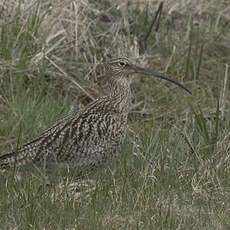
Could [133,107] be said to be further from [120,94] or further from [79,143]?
[79,143]

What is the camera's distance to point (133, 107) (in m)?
10.3

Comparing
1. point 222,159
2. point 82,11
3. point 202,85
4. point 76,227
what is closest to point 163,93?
point 202,85

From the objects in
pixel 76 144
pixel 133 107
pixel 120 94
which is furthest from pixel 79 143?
pixel 133 107

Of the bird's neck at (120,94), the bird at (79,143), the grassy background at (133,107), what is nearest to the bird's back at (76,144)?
the bird at (79,143)

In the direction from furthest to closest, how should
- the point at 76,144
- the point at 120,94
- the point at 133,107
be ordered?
the point at 133,107 → the point at 120,94 → the point at 76,144

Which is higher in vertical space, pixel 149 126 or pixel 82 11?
pixel 82 11

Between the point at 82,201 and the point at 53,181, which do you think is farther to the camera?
the point at 53,181

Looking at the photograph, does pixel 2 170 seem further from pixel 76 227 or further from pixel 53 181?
pixel 76 227

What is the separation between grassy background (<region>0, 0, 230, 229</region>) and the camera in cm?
621

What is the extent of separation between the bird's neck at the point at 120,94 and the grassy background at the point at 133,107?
1.15 feet

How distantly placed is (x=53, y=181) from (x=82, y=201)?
573 millimetres

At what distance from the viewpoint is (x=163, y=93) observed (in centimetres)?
1044

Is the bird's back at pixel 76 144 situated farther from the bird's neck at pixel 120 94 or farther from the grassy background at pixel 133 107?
the bird's neck at pixel 120 94

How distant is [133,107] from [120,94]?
1.99m
